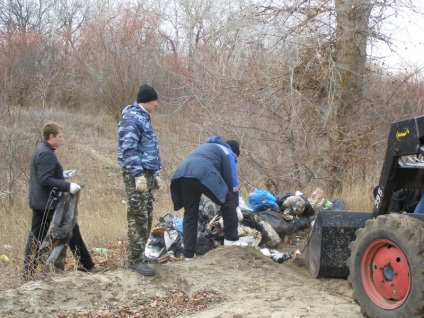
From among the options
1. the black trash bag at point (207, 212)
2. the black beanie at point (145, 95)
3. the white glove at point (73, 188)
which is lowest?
the black trash bag at point (207, 212)

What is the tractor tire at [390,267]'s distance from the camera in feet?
13.5

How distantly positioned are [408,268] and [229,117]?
1035cm

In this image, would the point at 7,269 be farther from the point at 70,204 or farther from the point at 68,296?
the point at 68,296

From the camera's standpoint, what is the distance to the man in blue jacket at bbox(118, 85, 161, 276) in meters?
5.82

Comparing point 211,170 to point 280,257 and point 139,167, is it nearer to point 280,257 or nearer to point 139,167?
point 139,167

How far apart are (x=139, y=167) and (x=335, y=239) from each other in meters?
2.24

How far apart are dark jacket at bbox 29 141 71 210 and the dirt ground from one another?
2.76ft

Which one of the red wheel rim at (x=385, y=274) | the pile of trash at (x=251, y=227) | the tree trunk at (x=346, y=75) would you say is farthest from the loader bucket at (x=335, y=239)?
the tree trunk at (x=346, y=75)

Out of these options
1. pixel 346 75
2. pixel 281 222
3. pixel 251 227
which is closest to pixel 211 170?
pixel 251 227

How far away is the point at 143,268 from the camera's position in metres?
5.89

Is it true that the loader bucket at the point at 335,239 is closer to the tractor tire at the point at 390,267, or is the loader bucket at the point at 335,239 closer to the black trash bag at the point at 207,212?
the tractor tire at the point at 390,267

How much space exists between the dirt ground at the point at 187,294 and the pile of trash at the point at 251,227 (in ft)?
3.00

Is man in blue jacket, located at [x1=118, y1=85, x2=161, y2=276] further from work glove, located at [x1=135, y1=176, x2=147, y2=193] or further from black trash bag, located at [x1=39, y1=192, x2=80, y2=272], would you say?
black trash bag, located at [x1=39, y1=192, x2=80, y2=272]

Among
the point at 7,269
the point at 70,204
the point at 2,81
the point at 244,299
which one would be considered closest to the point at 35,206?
the point at 70,204
